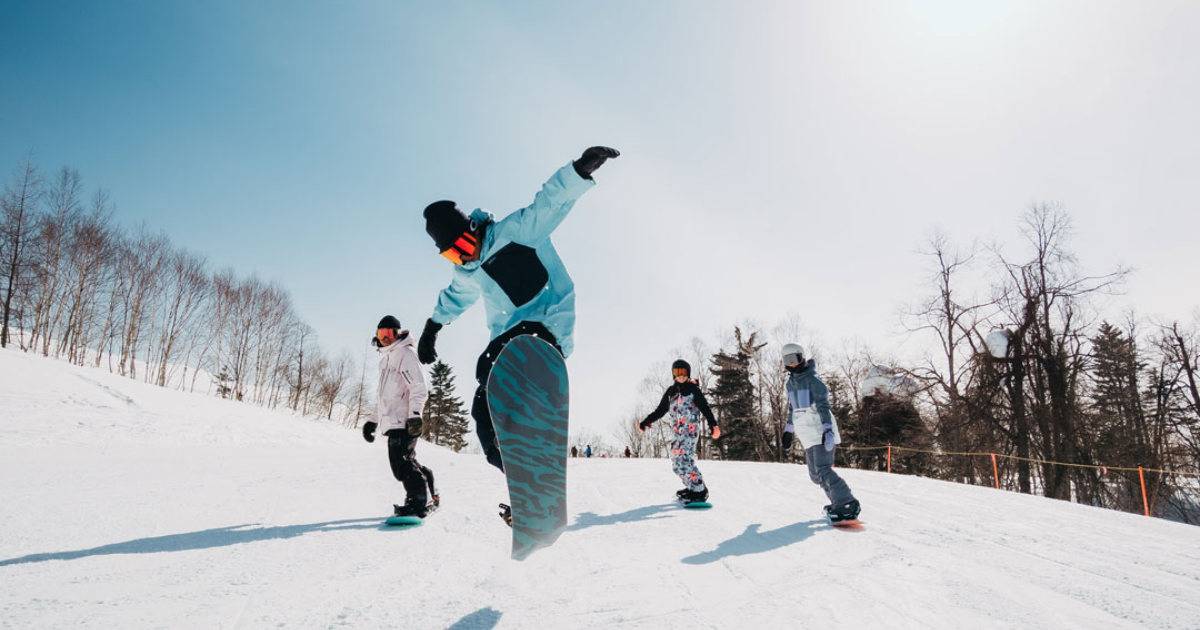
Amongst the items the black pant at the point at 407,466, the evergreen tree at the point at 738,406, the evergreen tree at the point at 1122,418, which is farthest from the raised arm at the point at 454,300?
the evergreen tree at the point at 738,406

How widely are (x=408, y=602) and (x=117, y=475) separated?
244 inches

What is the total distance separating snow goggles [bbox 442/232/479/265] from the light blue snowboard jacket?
0.18ft

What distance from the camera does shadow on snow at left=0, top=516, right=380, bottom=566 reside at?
3006 millimetres

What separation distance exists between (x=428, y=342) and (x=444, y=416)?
46.2 meters

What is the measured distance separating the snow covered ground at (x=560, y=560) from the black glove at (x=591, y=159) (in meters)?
2.12

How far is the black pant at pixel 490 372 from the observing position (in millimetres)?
2762

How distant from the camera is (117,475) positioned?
19.7ft

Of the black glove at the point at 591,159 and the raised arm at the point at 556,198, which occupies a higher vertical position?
the black glove at the point at 591,159

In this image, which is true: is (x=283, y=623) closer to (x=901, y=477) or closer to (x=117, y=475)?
(x=117, y=475)

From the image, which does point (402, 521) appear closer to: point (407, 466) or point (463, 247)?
point (407, 466)

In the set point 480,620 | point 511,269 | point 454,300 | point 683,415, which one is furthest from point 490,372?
point 683,415

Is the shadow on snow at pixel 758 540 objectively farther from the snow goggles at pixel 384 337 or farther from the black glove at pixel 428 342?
the snow goggles at pixel 384 337

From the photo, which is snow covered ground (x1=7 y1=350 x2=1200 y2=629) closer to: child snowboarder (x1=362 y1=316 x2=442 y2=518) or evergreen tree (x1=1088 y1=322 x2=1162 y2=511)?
child snowboarder (x1=362 y1=316 x2=442 y2=518)

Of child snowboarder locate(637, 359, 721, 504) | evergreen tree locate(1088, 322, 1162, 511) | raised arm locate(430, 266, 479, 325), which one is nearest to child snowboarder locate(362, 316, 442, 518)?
raised arm locate(430, 266, 479, 325)
